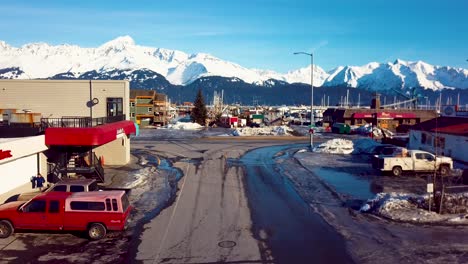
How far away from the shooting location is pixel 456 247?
53.0 feet

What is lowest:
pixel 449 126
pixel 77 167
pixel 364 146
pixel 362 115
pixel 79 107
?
pixel 364 146

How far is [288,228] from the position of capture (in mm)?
18766

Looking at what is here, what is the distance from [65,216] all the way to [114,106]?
20587 mm

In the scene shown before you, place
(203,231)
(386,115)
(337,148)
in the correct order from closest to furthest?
(203,231) → (337,148) → (386,115)

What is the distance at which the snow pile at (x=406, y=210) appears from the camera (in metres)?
19.7

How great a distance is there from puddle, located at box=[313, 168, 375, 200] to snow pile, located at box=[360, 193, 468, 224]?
2478 mm

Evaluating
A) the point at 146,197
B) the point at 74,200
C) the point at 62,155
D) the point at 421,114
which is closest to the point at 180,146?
the point at 62,155

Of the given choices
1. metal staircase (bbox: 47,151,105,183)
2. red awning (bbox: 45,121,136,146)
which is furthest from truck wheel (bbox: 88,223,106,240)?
metal staircase (bbox: 47,151,105,183)

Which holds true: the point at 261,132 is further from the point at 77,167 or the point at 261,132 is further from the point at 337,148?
the point at 77,167

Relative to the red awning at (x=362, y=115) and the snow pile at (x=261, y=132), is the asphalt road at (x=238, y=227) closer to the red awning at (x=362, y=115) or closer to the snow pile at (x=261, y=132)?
the snow pile at (x=261, y=132)

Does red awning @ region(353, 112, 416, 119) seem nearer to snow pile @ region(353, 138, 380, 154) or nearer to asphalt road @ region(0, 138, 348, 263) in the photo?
snow pile @ region(353, 138, 380, 154)

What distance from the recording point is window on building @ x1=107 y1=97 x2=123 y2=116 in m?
36.7

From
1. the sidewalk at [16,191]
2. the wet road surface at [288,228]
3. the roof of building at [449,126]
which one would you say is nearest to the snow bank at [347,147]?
the roof of building at [449,126]

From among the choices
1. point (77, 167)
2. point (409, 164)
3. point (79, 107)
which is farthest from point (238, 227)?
point (79, 107)
